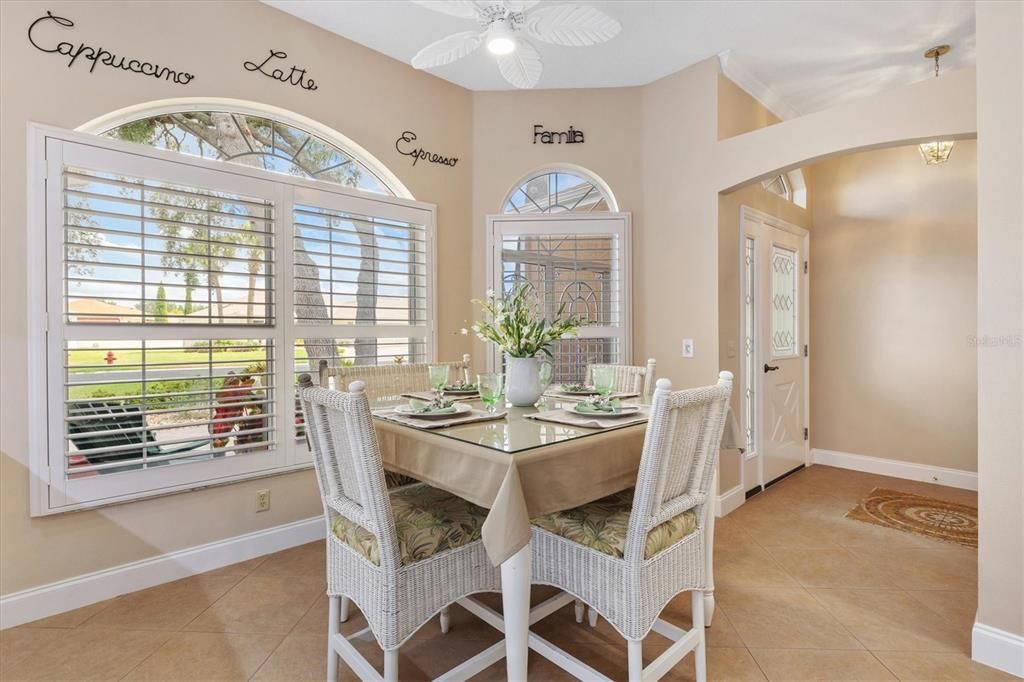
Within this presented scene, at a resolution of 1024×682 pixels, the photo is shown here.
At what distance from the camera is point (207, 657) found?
1913 millimetres

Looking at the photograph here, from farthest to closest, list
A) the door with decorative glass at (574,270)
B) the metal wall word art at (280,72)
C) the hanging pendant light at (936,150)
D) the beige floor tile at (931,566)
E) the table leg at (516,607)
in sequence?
the door with decorative glass at (574,270), the hanging pendant light at (936,150), the metal wall word art at (280,72), the beige floor tile at (931,566), the table leg at (516,607)

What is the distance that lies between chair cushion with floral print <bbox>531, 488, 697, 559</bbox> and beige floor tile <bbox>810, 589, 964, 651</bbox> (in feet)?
3.43

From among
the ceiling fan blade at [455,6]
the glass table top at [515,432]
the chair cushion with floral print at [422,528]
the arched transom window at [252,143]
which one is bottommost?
the chair cushion with floral print at [422,528]

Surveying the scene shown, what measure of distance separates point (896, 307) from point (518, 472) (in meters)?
4.21

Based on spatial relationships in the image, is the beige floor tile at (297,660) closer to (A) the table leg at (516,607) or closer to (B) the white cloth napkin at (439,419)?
(A) the table leg at (516,607)

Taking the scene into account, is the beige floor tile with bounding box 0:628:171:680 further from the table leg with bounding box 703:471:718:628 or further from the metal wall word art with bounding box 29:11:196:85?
the metal wall word art with bounding box 29:11:196:85

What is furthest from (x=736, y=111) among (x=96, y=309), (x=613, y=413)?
(x=96, y=309)

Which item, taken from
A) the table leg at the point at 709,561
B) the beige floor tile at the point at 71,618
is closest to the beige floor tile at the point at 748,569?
the table leg at the point at 709,561

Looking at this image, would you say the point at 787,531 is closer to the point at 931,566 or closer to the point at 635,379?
the point at 931,566

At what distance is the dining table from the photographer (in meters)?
1.33

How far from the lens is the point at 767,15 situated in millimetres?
2895

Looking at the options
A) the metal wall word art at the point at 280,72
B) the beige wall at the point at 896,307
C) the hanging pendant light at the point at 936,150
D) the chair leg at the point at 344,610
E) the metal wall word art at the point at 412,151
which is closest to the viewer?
the chair leg at the point at 344,610

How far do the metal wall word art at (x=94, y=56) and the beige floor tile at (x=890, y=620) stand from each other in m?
3.95

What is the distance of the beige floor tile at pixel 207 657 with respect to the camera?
1817 mm
